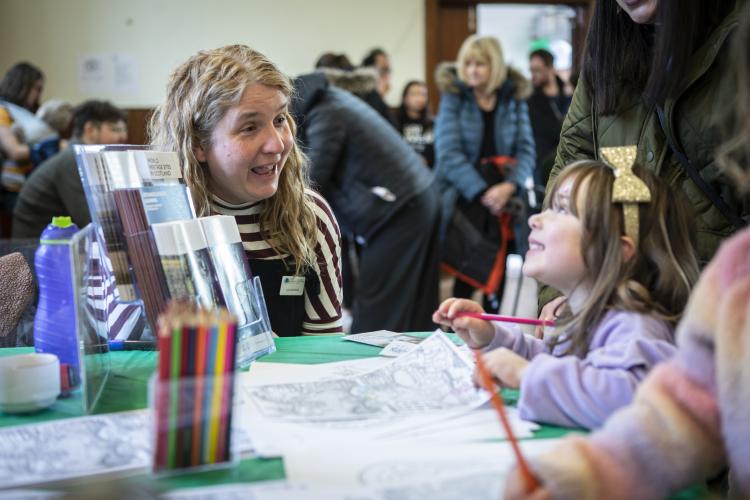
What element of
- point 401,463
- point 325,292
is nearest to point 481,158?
point 325,292

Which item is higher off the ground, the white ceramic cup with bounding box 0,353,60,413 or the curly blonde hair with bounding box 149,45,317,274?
the curly blonde hair with bounding box 149,45,317,274

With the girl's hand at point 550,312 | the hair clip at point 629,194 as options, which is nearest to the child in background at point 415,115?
the girl's hand at point 550,312

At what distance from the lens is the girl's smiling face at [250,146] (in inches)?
70.9

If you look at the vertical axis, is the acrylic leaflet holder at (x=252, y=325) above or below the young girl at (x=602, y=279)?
below

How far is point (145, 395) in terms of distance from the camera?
122 centimetres

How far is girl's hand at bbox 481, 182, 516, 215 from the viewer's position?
157 inches

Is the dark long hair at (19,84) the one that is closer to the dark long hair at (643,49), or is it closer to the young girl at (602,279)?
the dark long hair at (643,49)

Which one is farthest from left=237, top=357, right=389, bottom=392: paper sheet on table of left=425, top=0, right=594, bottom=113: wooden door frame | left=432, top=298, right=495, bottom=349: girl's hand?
left=425, top=0, right=594, bottom=113: wooden door frame

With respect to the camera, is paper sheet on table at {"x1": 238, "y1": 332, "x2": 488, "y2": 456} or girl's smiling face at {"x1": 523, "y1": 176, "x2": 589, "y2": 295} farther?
girl's smiling face at {"x1": 523, "y1": 176, "x2": 589, "y2": 295}

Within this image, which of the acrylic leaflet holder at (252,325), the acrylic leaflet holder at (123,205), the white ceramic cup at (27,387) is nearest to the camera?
the white ceramic cup at (27,387)

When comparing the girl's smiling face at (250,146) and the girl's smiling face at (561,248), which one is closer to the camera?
the girl's smiling face at (561,248)

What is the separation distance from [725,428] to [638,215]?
1.37 feet

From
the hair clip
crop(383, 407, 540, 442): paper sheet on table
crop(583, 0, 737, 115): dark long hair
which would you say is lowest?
crop(383, 407, 540, 442): paper sheet on table

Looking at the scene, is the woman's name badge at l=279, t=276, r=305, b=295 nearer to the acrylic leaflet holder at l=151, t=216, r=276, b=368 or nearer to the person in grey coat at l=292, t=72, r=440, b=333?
the acrylic leaflet holder at l=151, t=216, r=276, b=368
